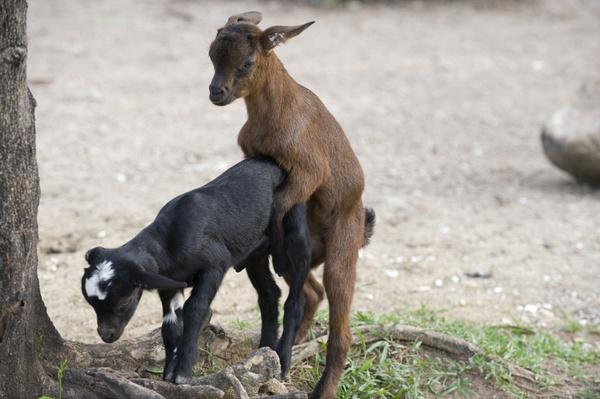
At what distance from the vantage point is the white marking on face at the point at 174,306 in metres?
4.50

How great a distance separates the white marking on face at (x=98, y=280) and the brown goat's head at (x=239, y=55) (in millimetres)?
1067

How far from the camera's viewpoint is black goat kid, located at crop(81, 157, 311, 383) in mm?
4117

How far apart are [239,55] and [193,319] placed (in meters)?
1.31

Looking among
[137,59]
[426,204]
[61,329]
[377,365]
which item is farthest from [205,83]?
[377,365]

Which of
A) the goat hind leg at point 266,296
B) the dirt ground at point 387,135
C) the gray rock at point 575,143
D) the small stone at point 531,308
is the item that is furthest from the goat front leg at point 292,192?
the gray rock at point 575,143

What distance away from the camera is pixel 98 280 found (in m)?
4.07

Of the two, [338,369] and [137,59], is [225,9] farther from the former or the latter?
[338,369]

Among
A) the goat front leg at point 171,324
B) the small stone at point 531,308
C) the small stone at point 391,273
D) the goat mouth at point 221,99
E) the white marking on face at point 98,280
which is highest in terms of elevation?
the goat mouth at point 221,99

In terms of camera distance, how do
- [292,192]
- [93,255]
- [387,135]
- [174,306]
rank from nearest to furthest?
[93,255] → [174,306] → [292,192] → [387,135]

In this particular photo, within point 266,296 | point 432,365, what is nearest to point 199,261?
point 266,296

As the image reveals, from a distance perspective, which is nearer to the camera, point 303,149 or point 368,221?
point 303,149

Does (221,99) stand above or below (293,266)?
above

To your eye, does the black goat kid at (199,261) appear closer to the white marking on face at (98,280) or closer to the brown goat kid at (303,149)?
the white marking on face at (98,280)

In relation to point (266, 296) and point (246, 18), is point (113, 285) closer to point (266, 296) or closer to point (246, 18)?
point (266, 296)
